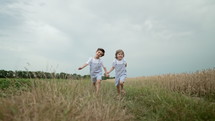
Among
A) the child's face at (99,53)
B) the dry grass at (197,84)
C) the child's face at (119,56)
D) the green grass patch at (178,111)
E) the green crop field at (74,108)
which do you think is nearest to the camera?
the green crop field at (74,108)

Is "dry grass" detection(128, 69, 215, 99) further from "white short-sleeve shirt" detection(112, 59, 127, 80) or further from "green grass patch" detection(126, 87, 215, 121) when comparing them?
"green grass patch" detection(126, 87, 215, 121)

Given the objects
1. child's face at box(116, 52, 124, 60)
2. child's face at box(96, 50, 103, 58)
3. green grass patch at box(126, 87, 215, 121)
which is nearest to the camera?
green grass patch at box(126, 87, 215, 121)

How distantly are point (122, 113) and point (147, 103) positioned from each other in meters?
2.11

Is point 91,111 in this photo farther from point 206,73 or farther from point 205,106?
point 206,73

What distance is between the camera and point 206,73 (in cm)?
1034

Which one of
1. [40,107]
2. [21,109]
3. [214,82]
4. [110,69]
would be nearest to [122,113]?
[40,107]

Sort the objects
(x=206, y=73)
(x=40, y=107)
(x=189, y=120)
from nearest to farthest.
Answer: (x=40, y=107) < (x=189, y=120) < (x=206, y=73)

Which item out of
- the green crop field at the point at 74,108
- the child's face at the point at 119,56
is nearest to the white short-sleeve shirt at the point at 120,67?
the child's face at the point at 119,56

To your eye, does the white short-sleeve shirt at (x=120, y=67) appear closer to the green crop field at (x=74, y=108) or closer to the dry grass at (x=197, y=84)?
the green crop field at (x=74, y=108)

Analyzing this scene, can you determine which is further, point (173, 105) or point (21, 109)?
point (173, 105)

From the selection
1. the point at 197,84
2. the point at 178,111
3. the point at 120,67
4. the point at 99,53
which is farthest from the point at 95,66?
the point at 197,84

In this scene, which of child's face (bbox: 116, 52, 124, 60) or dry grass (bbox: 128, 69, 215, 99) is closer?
child's face (bbox: 116, 52, 124, 60)

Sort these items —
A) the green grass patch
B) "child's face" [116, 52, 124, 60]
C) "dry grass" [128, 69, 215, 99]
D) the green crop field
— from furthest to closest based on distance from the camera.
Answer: "dry grass" [128, 69, 215, 99]
"child's face" [116, 52, 124, 60]
the green grass patch
the green crop field

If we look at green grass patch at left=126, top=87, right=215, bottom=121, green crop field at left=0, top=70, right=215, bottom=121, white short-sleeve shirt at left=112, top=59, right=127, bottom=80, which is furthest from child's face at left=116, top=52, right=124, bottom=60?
green grass patch at left=126, top=87, right=215, bottom=121
